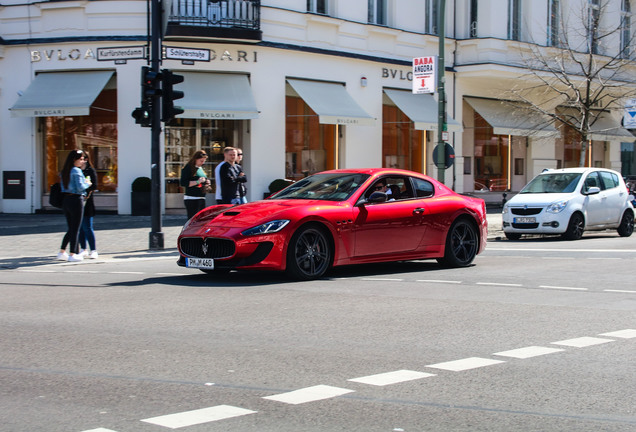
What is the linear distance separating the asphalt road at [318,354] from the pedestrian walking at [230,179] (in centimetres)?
387

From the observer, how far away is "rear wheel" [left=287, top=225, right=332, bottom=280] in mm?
10953

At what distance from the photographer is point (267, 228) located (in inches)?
424

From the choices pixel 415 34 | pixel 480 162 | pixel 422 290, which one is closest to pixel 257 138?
pixel 415 34

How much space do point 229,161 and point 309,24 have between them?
463 inches

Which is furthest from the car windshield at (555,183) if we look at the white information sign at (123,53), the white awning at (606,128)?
the white awning at (606,128)

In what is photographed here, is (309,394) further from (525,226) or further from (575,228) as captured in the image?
(575,228)

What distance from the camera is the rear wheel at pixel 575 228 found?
62.7ft

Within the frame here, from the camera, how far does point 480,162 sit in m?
31.6

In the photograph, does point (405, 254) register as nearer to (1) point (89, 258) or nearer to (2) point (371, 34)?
(1) point (89, 258)

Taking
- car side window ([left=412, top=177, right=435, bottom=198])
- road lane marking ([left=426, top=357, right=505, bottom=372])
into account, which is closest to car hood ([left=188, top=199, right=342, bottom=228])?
car side window ([left=412, top=177, right=435, bottom=198])

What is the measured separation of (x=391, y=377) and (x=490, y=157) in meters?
27.0

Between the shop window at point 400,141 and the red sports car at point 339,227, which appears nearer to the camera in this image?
the red sports car at point 339,227

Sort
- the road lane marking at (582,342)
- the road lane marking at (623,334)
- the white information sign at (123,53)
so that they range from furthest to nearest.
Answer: the white information sign at (123,53)
the road lane marking at (623,334)
the road lane marking at (582,342)

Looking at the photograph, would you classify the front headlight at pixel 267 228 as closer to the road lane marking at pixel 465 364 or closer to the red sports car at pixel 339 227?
the red sports car at pixel 339 227
